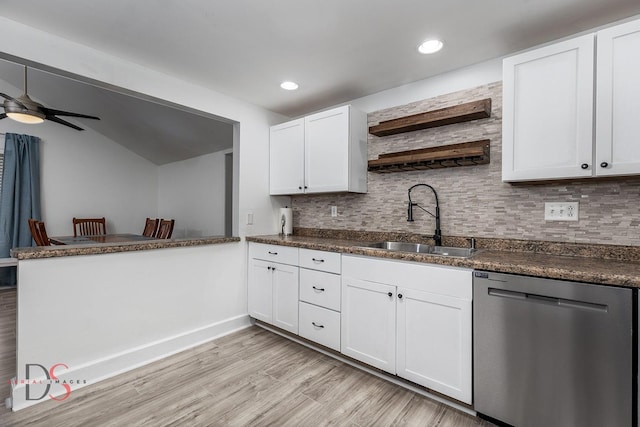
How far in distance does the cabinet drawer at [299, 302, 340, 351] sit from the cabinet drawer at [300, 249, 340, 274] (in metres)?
0.32

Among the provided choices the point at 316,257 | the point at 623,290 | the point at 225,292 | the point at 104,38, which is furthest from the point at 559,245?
the point at 104,38

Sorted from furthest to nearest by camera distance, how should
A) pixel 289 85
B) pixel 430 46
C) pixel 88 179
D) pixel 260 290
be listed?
pixel 88 179
pixel 260 290
pixel 289 85
pixel 430 46

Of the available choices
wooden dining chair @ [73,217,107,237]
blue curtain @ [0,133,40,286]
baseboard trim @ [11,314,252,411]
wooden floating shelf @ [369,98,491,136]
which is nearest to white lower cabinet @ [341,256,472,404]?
wooden floating shelf @ [369,98,491,136]

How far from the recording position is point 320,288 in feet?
7.54

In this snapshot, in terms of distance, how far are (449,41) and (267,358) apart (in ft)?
8.50

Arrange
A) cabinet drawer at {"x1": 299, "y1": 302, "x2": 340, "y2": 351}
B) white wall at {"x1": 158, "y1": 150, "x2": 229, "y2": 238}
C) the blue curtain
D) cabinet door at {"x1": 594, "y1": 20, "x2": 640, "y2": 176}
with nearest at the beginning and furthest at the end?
cabinet door at {"x1": 594, "y1": 20, "x2": 640, "y2": 176} < cabinet drawer at {"x1": 299, "y1": 302, "x2": 340, "y2": 351} < the blue curtain < white wall at {"x1": 158, "y1": 150, "x2": 229, "y2": 238}

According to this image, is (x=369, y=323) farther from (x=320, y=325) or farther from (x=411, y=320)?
(x=320, y=325)

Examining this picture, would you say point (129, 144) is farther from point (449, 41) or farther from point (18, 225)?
point (449, 41)

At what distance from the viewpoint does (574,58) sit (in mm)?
1523

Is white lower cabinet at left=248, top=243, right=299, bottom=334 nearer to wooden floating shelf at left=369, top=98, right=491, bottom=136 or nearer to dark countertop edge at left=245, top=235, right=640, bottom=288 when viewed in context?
dark countertop edge at left=245, top=235, right=640, bottom=288

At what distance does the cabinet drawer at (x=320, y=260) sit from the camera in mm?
2207

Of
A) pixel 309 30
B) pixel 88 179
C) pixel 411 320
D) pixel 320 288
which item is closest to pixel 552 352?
pixel 411 320

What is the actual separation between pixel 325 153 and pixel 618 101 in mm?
1860

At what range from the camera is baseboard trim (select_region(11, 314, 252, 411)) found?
1725 mm
